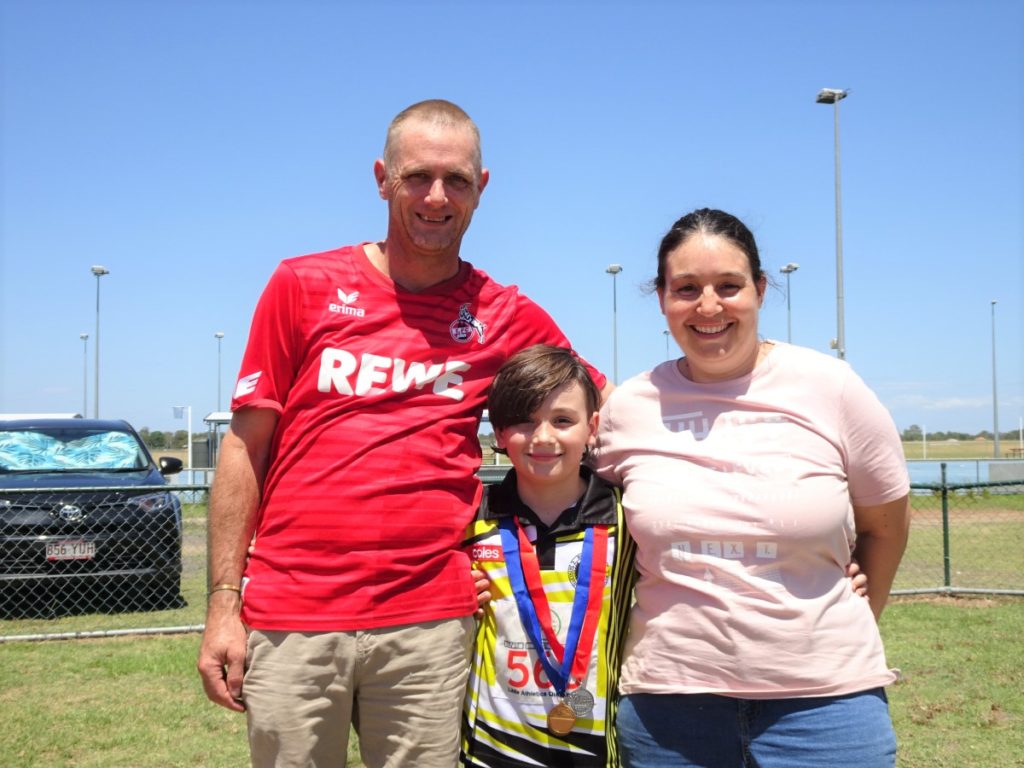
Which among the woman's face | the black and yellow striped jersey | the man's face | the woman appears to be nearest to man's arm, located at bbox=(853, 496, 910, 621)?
the woman

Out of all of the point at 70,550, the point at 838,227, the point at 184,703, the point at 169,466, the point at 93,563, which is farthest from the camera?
the point at 838,227

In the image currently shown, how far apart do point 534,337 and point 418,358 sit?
474 millimetres

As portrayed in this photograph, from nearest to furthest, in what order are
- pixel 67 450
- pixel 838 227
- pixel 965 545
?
pixel 67 450 → pixel 965 545 → pixel 838 227

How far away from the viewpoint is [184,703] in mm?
5770

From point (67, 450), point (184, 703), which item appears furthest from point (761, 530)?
point (67, 450)

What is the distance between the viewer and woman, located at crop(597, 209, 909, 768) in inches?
85.1

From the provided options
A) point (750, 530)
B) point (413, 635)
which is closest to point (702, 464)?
point (750, 530)

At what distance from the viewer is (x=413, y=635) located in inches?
95.0

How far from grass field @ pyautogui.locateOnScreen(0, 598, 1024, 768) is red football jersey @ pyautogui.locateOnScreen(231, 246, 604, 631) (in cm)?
291

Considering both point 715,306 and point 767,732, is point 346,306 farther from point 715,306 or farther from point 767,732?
point 767,732

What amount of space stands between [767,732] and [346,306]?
61.0 inches

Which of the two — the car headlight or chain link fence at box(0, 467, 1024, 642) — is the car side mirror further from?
the car headlight

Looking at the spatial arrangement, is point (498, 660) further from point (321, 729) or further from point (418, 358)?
point (418, 358)

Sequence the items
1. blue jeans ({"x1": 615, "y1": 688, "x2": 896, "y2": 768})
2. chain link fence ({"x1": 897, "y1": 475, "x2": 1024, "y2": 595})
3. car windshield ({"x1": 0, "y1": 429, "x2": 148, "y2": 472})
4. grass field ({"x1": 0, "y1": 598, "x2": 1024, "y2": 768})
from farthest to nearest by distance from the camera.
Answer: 1. chain link fence ({"x1": 897, "y1": 475, "x2": 1024, "y2": 595})
2. car windshield ({"x1": 0, "y1": 429, "x2": 148, "y2": 472})
3. grass field ({"x1": 0, "y1": 598, "x2": 1024, "y2": 768})
4. blue jeans ({"x1": 615, "y1": 688, "x2": 896, "y2": 768})
